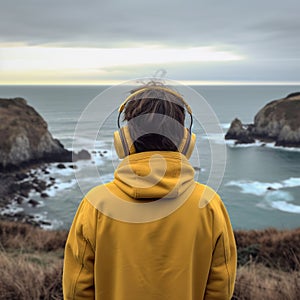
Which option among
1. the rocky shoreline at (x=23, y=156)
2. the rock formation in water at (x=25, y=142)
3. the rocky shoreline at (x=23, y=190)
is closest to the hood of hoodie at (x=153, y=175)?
the rocky shoreline at (x=23, y=190)

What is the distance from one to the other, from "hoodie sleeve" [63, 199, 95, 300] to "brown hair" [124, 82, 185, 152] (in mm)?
373

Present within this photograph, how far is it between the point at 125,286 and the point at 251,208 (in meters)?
27.7

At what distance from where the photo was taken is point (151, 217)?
1.55 meters

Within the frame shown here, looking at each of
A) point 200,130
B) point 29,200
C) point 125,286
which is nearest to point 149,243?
point 125,286

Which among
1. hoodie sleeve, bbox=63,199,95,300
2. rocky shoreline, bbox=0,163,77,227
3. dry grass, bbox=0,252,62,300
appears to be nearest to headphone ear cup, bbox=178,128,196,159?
hoodie sleeve, bbox=63,199,95,300

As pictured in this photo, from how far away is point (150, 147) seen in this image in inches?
62.4

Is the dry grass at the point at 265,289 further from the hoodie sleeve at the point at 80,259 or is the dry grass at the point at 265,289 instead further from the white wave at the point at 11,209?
the white wave at the point at 11,209

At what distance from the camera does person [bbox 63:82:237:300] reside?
1.54 m

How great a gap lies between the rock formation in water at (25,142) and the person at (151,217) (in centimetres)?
4167

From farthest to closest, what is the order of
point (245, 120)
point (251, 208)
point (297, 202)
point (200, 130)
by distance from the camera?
point (245, 120)
point (297, 202)
point (251, 208)
point (200, 130)

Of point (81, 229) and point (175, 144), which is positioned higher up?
point (175, 144)

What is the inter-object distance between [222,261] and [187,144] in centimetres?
57

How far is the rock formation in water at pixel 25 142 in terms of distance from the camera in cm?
4259

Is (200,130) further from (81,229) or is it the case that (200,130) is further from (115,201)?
(81,229)
